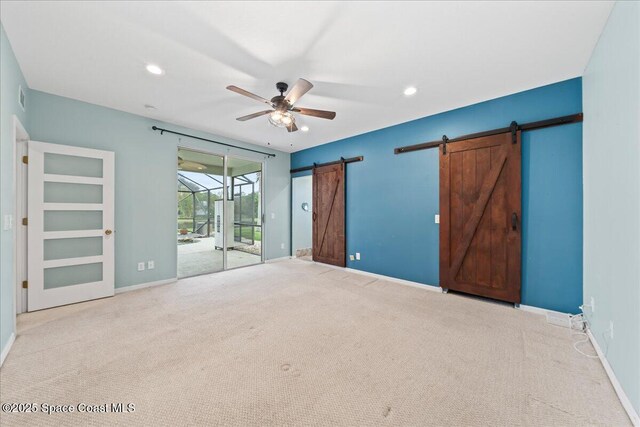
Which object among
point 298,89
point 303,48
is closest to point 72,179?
point 298,89

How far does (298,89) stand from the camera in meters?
2.47

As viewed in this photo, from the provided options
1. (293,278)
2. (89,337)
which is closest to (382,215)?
(293,278)

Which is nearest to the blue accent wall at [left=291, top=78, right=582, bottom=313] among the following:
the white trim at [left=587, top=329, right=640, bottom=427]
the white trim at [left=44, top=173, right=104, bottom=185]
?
the white trim at [left=587, top=329, right=640, bottom=427]

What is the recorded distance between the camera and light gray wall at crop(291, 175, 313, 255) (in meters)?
6.52

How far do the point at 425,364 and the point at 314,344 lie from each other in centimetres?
97

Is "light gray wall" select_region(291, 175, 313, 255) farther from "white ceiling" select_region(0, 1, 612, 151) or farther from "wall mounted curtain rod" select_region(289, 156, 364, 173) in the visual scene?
"white ceiling" select_region(0, 1, 612, 151)

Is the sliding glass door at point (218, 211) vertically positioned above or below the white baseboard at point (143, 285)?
above

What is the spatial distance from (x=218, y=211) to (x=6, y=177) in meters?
5.10

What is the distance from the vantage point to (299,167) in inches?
246

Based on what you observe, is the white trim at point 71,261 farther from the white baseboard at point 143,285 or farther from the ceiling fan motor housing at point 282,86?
the ceiling fan motor housing at point 282,86

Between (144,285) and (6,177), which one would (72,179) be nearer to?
(6,177)

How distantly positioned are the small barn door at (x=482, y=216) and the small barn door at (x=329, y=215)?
2.06m

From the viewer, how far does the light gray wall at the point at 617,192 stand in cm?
158

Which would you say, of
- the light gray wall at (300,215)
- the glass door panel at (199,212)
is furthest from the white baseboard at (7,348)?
the light gray wall at (300,215)
